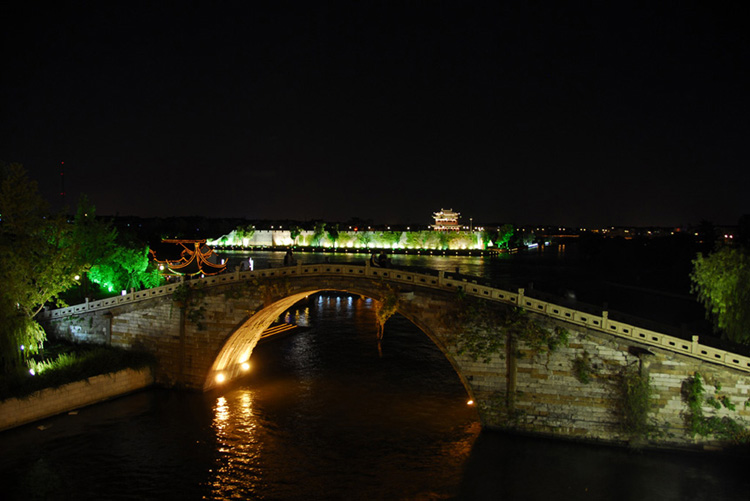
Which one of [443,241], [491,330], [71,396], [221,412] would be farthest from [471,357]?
[443,241]

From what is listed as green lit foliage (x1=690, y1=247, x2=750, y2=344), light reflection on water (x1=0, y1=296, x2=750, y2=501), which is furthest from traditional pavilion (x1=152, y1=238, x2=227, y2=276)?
green lit foliage (x1=690, y1=247, x2=750, y2=344)

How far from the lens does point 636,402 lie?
16141 mm

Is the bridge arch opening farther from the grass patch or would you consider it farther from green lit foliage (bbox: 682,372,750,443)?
green lit foliage (bbox: 682,372,750,443)

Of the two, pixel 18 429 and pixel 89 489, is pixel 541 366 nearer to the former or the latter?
pixel 89 489

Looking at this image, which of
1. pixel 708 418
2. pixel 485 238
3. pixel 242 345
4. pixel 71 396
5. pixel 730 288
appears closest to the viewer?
pixel 708 418

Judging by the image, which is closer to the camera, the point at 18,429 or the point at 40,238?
the point at 18,429

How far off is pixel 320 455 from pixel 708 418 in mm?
12513

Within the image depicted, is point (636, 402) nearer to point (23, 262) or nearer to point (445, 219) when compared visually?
point (23, 262)

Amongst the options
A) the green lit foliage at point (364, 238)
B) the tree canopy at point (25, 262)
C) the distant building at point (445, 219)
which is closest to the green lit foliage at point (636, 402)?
the tree canopy at point (25, 262)

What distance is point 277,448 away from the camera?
59.1 feet

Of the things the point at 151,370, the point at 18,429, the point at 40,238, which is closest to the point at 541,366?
the point at 151,370

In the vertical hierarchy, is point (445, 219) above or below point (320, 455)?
above

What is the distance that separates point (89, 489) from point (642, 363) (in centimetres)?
1762

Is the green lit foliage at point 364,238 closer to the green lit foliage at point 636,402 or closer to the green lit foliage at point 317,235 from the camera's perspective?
the green lit foliage at point 317,235
